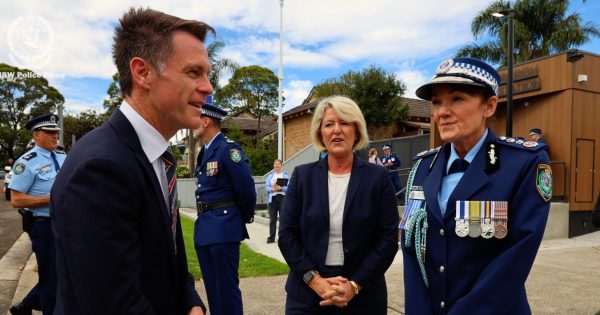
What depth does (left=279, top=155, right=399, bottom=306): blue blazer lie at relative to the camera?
259cm

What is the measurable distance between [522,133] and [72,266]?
48.5ft

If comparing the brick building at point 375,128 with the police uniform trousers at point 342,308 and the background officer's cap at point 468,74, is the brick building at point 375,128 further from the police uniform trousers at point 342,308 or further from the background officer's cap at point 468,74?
the background officer's cap at point 468,74

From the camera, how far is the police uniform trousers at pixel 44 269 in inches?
171

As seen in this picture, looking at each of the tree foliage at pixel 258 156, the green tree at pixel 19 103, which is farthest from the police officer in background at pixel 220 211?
the green tree at pixel 19 103

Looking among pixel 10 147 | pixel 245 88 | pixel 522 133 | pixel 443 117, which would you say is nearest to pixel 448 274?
pixel 443 117

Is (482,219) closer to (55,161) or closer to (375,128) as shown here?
Answer: (55,161)

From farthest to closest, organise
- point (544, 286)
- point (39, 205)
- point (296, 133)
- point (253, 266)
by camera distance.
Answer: point (296, 133), point (253, 266), point (544, 286), point (39, 205)

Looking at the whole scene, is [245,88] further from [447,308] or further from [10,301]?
[447,308]

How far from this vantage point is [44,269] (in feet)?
14.6

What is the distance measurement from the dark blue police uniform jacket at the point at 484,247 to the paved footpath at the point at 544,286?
2.95 meters

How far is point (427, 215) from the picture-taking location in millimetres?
2115

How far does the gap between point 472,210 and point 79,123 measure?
41.8 meters

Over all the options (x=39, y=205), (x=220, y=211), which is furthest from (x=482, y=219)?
(x=39, y=205)

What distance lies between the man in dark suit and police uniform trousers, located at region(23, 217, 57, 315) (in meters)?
3.46
